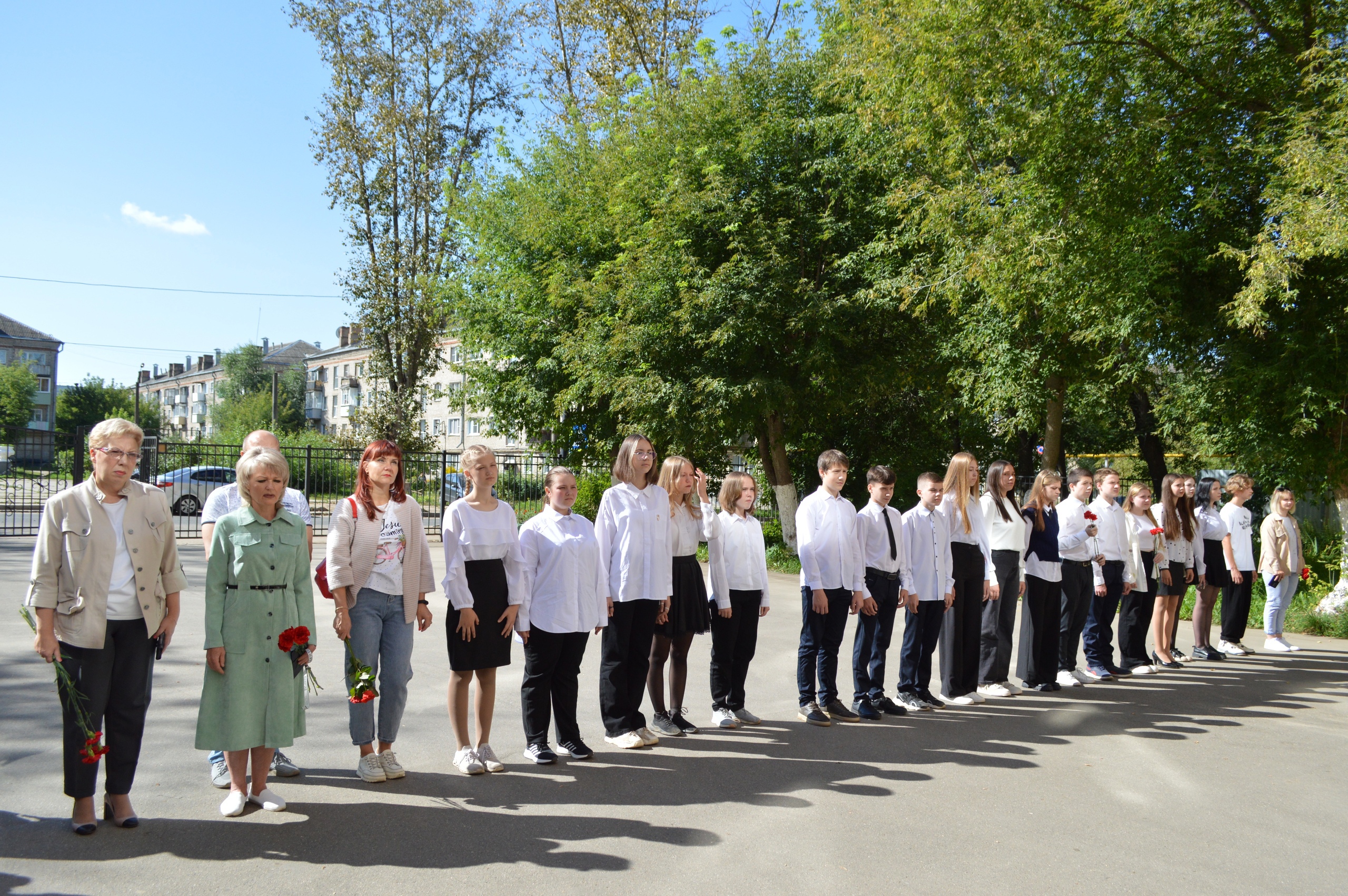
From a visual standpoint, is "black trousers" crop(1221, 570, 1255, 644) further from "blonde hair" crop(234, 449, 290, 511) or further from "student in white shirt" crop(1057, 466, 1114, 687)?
"blonde hair" crop(234, 449, 290, 511)

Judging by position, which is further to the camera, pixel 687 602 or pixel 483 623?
pixel 687 602

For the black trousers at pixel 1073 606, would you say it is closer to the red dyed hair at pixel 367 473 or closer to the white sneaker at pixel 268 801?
the red dyed hair at pixel 367 473

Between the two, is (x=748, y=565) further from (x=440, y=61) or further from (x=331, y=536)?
(x=440, y=61)

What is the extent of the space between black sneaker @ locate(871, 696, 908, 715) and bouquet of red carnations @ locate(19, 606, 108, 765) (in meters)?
5.23

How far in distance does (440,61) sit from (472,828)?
99.8ft

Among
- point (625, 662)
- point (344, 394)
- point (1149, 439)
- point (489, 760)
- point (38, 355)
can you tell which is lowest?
point (489, 760)

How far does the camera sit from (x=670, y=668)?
7047mm

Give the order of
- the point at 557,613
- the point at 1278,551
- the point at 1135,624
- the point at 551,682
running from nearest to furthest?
the point at 557,613, the point at 551,682, the point at 1135,624, the point at 1278,551

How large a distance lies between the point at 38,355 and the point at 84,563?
110 m

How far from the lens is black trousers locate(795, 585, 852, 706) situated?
7316 mm

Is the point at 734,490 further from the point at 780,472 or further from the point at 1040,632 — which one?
the point at 780,472

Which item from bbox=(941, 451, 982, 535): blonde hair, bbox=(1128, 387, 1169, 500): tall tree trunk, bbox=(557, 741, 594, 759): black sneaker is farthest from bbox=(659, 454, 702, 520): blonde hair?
bbox=(1128, 387, 1169, 500): tall tree trunk

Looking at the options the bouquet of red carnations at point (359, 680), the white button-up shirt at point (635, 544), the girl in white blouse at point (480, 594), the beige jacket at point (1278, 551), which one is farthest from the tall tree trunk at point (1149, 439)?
the bouquet of red carnations at point (359, 680)

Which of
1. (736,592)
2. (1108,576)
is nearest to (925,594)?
(736,592)
